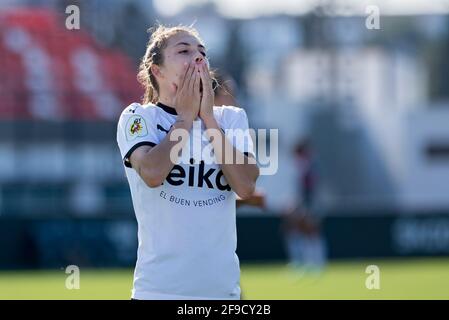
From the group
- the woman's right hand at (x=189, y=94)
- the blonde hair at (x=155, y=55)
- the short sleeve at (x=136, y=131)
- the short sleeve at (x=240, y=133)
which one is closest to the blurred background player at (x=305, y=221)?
the blonde hair at (x=155, y=55)

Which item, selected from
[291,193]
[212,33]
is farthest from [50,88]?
[212,33]

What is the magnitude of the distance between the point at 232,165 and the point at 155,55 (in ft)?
2.29

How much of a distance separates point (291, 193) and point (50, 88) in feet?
40.0

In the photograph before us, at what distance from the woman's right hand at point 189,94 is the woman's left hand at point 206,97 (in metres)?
0.02

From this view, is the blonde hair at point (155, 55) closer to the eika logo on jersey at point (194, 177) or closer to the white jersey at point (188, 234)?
the white jersey at point (188, 234)

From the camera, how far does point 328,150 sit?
50312 mm

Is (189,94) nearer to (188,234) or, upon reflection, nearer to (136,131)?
(136,131)

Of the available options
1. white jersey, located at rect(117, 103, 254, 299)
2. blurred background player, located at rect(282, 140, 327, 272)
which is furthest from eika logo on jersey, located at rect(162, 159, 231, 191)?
blurred background player, located at rect(282, 140, 327, 272)

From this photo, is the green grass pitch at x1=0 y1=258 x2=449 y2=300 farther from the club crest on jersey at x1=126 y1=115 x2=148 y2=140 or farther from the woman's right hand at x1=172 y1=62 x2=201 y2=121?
the woman's right hand at x1=172 y1=62 x2=201 y2=121

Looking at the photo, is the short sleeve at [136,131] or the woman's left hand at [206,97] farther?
the short sleeve at [136,131]

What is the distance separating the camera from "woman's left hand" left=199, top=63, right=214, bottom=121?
18.5ft

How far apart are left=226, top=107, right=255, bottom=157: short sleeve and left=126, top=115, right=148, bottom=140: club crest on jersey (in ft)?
1.31

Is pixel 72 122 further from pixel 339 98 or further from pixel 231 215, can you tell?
pixel 231 215

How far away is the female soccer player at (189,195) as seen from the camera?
566cm
